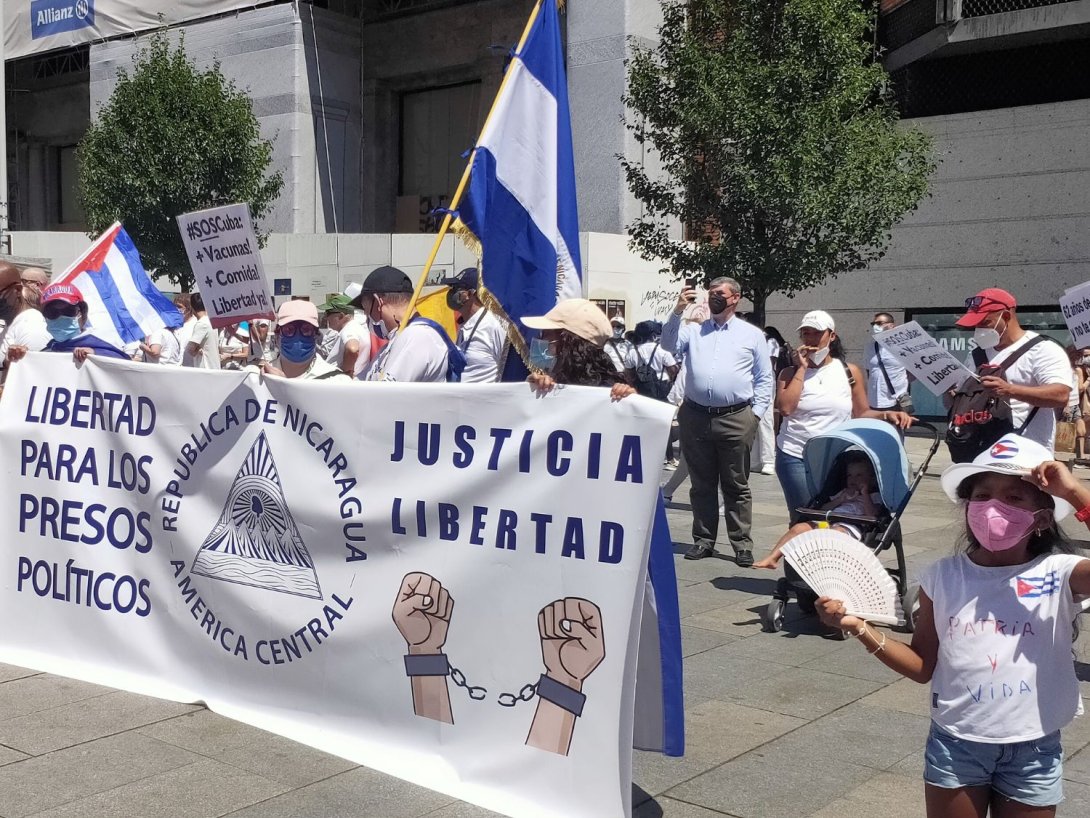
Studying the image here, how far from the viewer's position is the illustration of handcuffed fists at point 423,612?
13.9ft

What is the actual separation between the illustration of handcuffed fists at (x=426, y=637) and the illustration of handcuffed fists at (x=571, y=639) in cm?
42

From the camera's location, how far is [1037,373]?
6344mm

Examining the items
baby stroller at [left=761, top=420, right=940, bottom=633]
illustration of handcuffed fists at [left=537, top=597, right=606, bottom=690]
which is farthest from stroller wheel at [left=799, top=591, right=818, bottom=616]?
illustration of handcuffed fists at [left=537, top=597, right=606, bottom=690]

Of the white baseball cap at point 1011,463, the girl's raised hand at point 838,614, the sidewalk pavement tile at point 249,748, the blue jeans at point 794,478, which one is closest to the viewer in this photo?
the white baseball cap at point 1011,463

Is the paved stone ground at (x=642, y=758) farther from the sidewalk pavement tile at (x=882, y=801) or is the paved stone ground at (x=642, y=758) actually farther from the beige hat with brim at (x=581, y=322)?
the beige hat with brim at (x=581, y=322)

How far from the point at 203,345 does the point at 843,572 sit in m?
11.3

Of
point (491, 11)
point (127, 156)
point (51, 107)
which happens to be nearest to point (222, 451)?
point (127, 156)

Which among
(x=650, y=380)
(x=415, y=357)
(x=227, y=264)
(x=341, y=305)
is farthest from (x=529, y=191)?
(x=341, y=305)

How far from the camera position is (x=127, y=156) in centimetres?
2448

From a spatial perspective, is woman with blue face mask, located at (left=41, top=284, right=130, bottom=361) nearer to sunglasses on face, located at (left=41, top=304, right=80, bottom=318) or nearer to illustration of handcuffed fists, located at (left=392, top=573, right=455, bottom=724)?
sunglasses on face, located at (left=41, top=304, right=80, bottom=318)

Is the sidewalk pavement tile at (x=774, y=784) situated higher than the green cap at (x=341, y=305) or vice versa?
the green cap at (x=341, y=305)

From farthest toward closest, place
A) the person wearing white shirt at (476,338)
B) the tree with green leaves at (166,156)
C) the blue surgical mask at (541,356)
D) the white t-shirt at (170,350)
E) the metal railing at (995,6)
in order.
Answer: the tree with green leaves at (166,156), the metal railing at (995,6), the white t-shirt at (170,350), the person wearing white shirt at (476,338), the blue surgical mask at (541,356)

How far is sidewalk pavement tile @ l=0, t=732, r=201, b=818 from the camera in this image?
13.3ft

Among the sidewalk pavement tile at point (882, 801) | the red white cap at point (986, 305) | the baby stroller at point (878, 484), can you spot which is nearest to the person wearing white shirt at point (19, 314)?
the baby stroller at point (878, 484)
